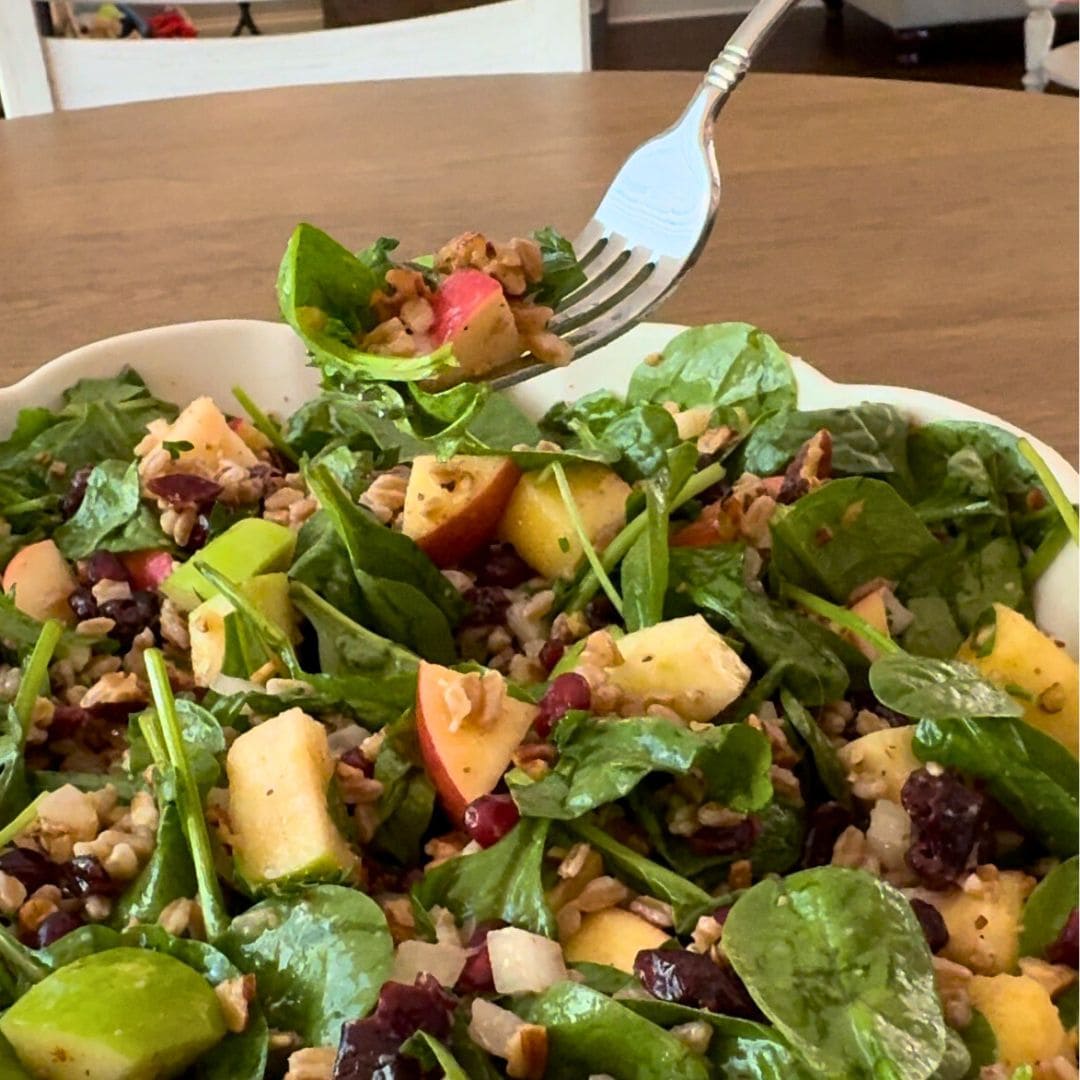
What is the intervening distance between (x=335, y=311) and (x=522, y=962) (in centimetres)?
50

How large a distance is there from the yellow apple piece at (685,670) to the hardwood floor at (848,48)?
4.64 m

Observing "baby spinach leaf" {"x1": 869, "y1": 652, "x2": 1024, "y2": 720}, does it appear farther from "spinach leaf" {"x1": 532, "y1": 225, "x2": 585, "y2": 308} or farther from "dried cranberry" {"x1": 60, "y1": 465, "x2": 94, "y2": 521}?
"dried cranberry" {"x1": 60, "y1": 465, "x2": 94, "y2": 521}

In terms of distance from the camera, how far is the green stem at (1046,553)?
3.81 ft

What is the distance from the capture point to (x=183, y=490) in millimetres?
1234

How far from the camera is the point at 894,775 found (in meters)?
1.01

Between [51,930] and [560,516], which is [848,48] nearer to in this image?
[560,516]

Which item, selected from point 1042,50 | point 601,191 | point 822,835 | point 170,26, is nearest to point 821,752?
point 822,835

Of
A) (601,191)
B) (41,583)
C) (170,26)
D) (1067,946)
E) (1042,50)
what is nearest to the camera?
(1067,946)

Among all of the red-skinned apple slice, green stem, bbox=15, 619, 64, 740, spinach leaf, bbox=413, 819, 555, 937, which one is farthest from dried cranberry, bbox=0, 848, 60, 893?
the red-skinned apple slice

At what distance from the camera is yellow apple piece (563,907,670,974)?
2.90ft

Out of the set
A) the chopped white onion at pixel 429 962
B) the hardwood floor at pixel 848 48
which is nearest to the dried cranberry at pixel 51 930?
the chopped white onion at pixel 429 962

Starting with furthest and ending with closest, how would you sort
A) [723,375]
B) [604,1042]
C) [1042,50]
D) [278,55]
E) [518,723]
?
[1042,50]
[278,55]
[723,375]
[518,723]
[604,1042]

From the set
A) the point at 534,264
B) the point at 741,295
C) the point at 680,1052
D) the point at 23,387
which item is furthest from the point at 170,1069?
the point at 741,295

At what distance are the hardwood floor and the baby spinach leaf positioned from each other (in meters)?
4.64
